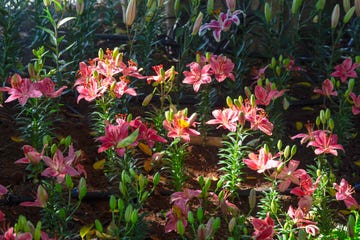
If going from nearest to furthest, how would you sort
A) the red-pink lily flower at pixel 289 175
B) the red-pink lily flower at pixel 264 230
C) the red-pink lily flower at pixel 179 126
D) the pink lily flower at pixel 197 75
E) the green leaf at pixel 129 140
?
1. the red-pink lily flower at pixel 264 230
2. the green leaf at pixel 129 140
3. the red-pink lily flower at pixel 289 175
4. the red-pink lily flower at pixel 179 126
5. the pink lily flower at pixel 197 75

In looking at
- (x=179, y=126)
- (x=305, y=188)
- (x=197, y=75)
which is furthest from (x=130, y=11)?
(x=305, y=188)

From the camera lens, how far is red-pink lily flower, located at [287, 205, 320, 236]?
111 inches

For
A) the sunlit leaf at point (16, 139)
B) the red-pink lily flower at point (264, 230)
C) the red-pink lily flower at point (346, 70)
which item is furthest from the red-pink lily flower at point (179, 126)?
the red-pink lily flower at point (346, 70)

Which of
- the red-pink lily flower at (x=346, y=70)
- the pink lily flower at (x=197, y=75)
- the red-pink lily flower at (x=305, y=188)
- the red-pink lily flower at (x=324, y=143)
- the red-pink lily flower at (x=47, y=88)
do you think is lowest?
the red-pink lily flower at (x=305, y=188)

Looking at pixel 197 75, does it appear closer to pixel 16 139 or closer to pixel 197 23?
pixel 197 23

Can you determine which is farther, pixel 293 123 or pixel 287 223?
pixel 293 123

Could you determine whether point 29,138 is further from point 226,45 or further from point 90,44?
point 226,45

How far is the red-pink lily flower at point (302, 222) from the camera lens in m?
2.81

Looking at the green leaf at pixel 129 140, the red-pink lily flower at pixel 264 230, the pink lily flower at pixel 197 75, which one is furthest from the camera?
the pink lily flower at pixel 197 75

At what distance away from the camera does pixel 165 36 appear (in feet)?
14.6

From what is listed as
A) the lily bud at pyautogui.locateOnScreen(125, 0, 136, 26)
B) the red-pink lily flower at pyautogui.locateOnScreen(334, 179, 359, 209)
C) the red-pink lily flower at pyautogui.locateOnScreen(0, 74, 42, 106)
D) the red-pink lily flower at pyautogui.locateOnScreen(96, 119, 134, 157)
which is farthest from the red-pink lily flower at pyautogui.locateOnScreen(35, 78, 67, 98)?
the red-pink lily flower at pyautogui.locateOnScreen(334, 179, 359, 209)

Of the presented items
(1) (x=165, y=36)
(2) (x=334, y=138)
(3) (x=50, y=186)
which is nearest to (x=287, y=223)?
(2) (x=334, y=138)

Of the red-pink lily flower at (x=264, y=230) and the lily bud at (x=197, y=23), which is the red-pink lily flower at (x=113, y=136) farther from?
the lily bud at (x=197, y=23)

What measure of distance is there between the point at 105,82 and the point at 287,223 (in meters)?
0.97
